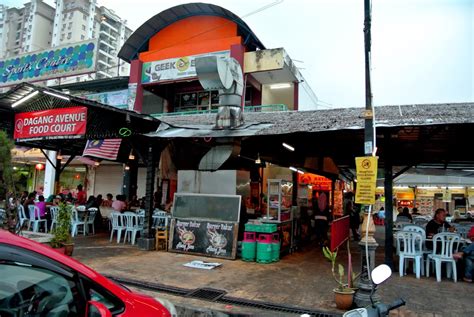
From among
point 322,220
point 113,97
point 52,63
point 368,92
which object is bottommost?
point 322,220

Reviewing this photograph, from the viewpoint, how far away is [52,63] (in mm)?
22438

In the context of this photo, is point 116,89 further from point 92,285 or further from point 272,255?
point 92,285

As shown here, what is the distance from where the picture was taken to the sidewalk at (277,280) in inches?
223

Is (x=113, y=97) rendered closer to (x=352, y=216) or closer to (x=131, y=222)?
(x=131, y=222)

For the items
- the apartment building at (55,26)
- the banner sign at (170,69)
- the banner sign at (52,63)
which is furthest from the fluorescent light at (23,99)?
the apartment building at (55,26)

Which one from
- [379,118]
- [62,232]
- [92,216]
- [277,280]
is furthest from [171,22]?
[277,280]

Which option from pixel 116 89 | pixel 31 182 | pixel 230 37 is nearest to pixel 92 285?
pixel 230 37

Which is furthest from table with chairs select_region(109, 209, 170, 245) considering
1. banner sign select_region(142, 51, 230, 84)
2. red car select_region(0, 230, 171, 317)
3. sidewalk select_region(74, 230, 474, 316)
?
banner sign select_region(142, 51, 230, 84)

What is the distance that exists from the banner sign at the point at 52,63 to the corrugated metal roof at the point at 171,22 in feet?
6.85

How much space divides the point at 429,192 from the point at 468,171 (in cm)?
991

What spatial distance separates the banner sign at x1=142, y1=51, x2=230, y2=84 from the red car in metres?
18.0

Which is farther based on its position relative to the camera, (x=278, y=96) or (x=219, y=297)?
(x=278, y=96)

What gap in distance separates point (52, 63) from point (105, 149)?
13645 mm

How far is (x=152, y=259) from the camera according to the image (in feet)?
27.8
